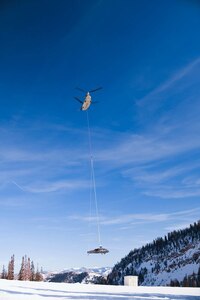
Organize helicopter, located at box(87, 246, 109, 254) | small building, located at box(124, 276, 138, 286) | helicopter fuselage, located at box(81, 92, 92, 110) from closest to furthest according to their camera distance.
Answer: helicopter fuselage, located at box(81, 92, 92, 110), helicopter, located at box(87, 246, 109, 254), small building, located at box(124, 276, 138, 286)

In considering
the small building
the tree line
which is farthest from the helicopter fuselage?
the tree line

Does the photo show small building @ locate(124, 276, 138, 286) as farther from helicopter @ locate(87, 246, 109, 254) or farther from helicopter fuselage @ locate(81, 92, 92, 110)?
helicopter fuselage @ locate(81, 92, 92, 110)

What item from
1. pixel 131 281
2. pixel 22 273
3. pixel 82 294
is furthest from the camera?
pixel 22 273

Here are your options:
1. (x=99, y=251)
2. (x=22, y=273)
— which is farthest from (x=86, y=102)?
(x=22, y=273)

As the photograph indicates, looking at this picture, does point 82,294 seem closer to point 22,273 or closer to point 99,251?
point 99,251

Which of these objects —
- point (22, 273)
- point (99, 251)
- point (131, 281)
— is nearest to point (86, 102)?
point (99, 251)

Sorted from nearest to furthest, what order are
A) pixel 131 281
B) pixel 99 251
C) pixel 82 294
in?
1. pixel 82 294
2. pixel 99 251
3. pixel 131 281

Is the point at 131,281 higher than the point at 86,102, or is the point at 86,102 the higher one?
the point at 86,102

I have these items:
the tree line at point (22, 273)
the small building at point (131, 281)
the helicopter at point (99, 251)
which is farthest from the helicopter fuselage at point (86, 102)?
the tree line at point (22, 273)

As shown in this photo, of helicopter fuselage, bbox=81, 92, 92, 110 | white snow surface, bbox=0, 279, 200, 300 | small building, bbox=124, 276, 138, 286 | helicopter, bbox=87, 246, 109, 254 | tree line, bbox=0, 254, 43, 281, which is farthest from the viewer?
tree line, bbox=0, 254, 43, 281

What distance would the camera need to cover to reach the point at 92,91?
95.4ft

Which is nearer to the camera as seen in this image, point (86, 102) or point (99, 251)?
point (86, 102)

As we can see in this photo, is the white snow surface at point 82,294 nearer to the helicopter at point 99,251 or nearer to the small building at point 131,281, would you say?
the helicopter at point 99,251

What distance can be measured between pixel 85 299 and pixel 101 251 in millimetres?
14378
